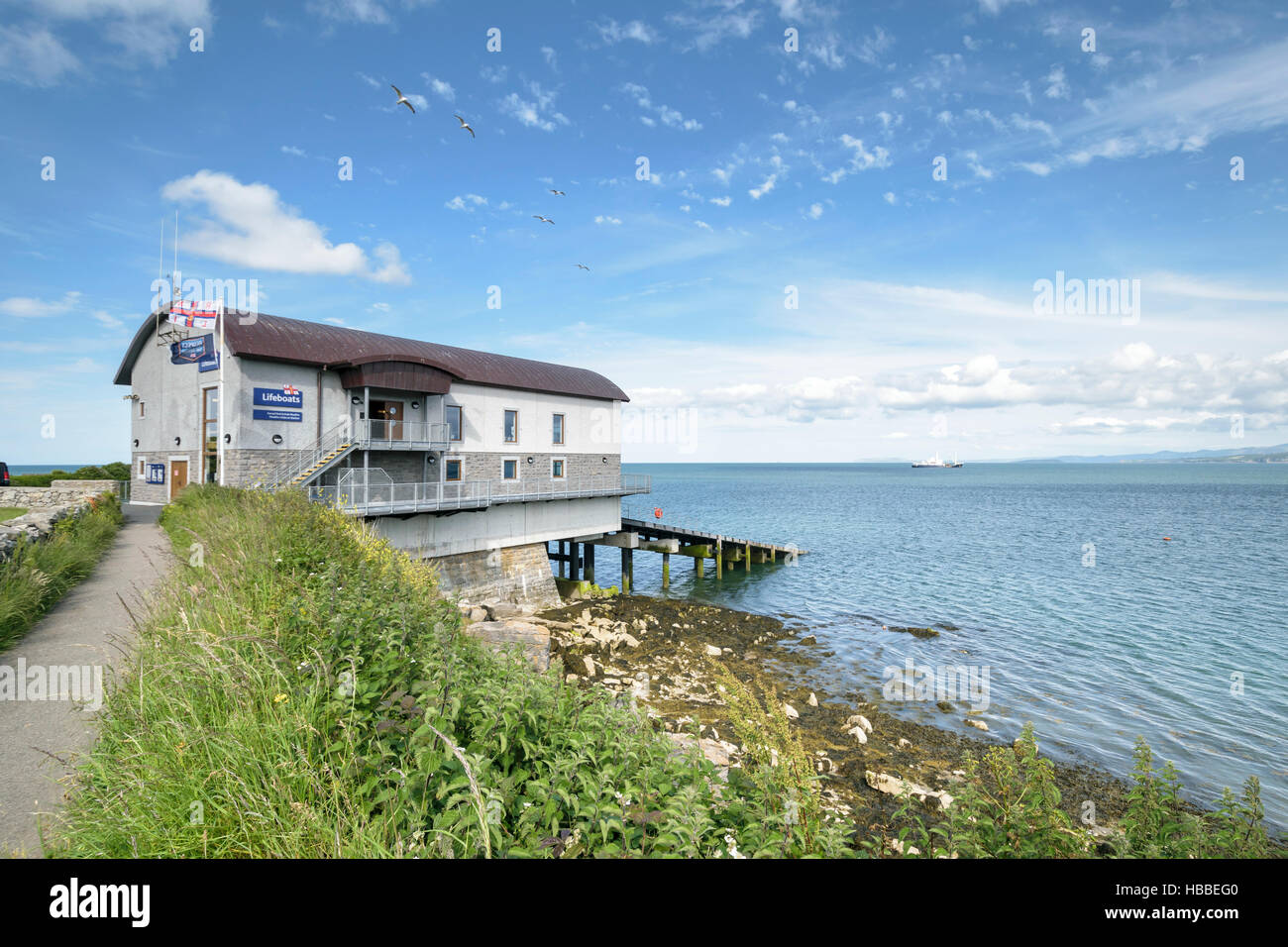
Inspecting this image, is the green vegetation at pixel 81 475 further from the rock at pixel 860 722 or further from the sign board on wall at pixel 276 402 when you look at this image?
the rock at pixel 860 722

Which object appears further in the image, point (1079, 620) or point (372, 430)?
point (1079, 620)

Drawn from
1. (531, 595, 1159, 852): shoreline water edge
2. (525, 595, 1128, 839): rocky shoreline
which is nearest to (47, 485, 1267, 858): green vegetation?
(531, 595, 1159, 852): shoreline water edge

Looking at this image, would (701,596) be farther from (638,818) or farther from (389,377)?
(638,818)

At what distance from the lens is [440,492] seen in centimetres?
2288

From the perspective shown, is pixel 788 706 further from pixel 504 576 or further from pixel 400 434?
pixel 400 434

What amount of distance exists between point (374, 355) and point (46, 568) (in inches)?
547

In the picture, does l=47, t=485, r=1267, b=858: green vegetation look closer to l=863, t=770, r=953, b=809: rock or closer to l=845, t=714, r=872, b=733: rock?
l=863, t=770, r=953, b=809: rock

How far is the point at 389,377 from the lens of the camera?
78.1 ft

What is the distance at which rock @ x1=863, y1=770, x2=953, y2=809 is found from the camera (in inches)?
428

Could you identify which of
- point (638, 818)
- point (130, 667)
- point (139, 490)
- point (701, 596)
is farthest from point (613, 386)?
point (638, 818)

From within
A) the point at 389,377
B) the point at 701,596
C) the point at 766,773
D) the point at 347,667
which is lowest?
the point at 701,596

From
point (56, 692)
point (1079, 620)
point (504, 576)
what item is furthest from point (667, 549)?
point (56, 692)
